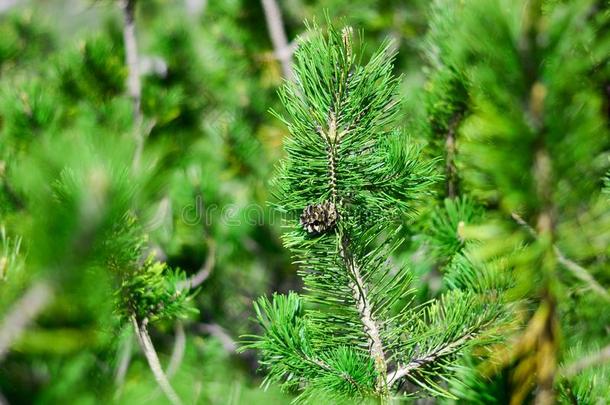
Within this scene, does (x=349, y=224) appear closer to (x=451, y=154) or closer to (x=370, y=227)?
(x=370, y=227)

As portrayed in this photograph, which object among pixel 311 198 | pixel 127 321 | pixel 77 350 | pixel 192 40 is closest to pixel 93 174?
pixel 77 350

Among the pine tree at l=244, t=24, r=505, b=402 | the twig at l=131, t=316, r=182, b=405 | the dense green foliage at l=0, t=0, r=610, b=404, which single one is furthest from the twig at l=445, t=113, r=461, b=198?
the twig at l=131, t=316, r=182, b=405

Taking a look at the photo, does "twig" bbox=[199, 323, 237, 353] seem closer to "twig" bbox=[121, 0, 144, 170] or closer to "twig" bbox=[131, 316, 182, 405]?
"twig" bbox=[121, 0, 144, 170]

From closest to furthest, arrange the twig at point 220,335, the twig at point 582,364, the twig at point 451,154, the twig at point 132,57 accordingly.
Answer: the twig at point 582,364, the twig at point 451,154, the twig at point 132,57, the twig at point 220,335

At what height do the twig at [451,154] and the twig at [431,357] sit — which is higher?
the twig at [451,154]

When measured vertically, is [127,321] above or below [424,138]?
below

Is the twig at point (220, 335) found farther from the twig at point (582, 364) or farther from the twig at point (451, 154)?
the twig at point (582, 364)

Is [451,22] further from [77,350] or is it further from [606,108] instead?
[77,350]

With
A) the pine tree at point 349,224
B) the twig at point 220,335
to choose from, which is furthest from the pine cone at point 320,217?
the twig at point 220,335
